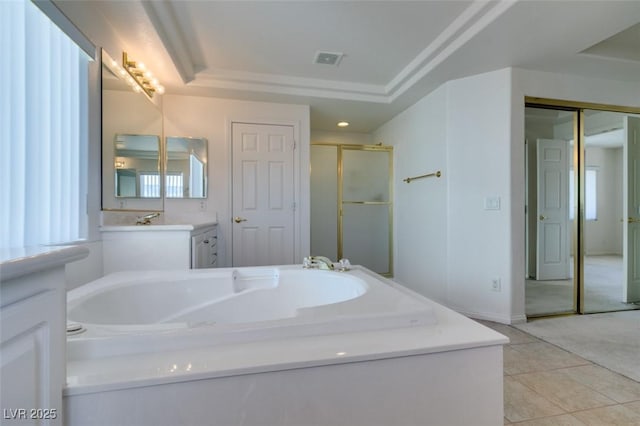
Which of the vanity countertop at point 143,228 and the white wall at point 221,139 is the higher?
the white wall at point 221,139

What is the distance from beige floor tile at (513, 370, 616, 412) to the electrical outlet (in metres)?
0.84

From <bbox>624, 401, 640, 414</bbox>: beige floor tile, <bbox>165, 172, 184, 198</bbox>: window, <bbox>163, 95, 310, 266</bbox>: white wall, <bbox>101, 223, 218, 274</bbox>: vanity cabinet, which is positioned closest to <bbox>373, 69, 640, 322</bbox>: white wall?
<bbox>624, 401, 640, 414</bbox>: beige floor tile

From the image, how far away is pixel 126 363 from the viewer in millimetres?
807

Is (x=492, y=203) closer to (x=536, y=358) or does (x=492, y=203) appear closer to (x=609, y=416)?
(x=536, y=358)

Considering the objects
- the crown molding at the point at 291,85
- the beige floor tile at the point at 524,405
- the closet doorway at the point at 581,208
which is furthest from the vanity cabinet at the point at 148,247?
the closet doorway at the point at 581,208

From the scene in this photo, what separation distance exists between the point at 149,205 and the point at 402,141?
2.93 metres

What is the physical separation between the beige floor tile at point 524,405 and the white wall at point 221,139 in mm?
2251

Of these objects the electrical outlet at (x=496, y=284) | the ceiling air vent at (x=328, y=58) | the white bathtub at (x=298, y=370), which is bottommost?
the electrical outlet at (x=496, y=284)

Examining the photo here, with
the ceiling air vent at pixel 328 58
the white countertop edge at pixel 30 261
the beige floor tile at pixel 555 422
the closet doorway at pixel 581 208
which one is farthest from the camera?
the closet doorway at pixel 581 208

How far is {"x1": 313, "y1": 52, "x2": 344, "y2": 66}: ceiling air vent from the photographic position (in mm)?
2559

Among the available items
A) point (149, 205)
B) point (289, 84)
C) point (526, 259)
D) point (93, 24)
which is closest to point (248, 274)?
point (149, 205)

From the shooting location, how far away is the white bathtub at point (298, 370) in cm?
75

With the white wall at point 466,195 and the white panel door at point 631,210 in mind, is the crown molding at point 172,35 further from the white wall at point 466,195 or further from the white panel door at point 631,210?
the white panel door at point 631,210

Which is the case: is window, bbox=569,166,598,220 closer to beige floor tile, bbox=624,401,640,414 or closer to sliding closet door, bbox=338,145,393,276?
beige floor tile, bbox=624,401,640,414
